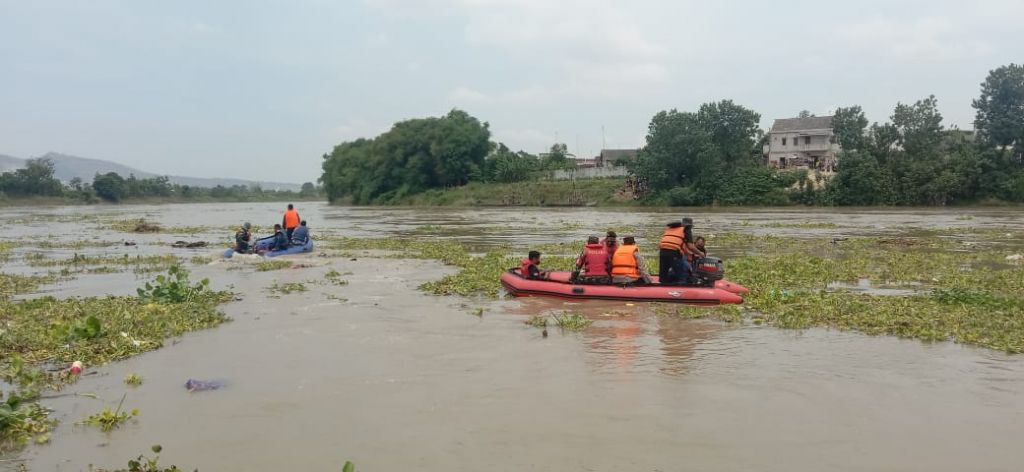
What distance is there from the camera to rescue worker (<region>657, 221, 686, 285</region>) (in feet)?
41.7

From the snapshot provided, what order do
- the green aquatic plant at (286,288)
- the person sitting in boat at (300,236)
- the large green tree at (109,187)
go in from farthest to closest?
1. the large green tree at (109,187)
2. the person sitting in boat at (300,236)
3. the green aquatic plant at (286,288)

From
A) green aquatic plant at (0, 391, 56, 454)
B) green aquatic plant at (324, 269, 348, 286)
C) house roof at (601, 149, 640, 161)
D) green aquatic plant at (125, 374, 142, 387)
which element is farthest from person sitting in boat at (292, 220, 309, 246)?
house roof at (601, 149, 640, 161)

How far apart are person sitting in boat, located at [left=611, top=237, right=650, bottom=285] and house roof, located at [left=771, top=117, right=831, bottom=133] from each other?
62111 millimetres

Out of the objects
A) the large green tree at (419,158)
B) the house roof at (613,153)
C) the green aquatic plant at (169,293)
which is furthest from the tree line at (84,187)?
the green aquatic plant at (169,293)

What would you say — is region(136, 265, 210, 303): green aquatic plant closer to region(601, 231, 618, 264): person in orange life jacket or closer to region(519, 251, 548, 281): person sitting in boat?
region(519, 251, 548, 281): person sitting in boat

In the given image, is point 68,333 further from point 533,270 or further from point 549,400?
point 533,270

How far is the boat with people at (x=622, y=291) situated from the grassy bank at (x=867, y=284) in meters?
0.29

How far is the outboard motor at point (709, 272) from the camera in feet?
41.2

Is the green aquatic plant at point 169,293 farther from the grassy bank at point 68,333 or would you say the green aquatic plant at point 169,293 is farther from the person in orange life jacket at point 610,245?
the person in orange life jacket at point 610,245

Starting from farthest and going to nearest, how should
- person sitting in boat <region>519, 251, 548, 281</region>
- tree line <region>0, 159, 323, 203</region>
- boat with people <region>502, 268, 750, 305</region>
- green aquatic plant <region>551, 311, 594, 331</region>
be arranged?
tree line <region>0, 159, 323, 203</region>, person sitting in boat <region>519, 251, 548, 281</region>, boat with people <region>502, 268, 750, 305</region>, green aquatic plant <region>551, 311, 594, 331</region>

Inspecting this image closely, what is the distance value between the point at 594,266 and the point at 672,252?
1.39 metres

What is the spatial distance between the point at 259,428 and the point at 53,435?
1.71 metres

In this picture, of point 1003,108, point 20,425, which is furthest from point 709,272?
point 1003,108

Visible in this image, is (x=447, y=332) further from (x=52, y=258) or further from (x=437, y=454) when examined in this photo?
(x=52, y=258)
